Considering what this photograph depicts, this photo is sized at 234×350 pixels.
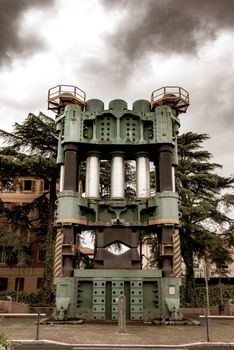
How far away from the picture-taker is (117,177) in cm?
2233

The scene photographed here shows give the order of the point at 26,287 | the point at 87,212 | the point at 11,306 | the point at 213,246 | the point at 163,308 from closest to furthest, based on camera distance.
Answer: the point at 163,308 → the point at 87,212 → the point at 11,306 → the point at 213,246 → the point at 26,287

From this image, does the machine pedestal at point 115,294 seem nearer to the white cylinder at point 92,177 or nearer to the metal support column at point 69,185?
the metal support column at point 69,185

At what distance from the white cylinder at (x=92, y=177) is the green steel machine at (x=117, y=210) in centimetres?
6

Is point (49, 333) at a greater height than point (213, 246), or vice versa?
point (213, 246)

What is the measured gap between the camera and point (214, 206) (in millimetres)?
30359

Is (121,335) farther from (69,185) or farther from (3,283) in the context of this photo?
(3,283)

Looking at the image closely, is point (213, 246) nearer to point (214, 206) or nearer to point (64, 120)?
point (214, 206)

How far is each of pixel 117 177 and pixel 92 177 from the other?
1465 mm

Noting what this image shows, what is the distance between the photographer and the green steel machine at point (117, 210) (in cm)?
1911

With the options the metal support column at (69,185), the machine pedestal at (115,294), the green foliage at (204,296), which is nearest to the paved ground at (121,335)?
the machine pedestal at (115,294)

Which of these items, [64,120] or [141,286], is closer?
[141,286]

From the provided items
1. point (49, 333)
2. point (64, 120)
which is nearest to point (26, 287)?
point (64, 120)

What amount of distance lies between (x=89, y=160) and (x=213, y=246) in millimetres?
12528

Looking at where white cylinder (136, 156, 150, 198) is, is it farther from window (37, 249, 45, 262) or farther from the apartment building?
window (37, 249, 45, 262)
